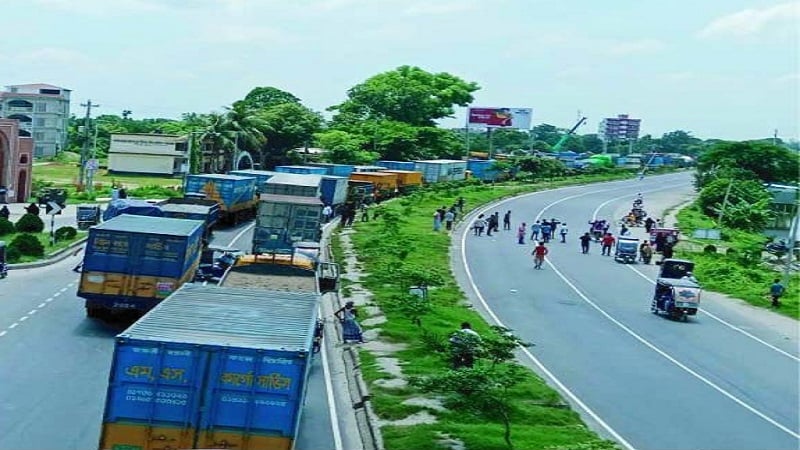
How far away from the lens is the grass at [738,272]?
4034cm

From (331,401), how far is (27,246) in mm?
21185

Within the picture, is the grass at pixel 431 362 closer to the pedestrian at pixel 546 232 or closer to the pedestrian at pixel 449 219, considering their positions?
the pedestrian at pixel 449 219

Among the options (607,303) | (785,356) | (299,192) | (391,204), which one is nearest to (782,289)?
(607,303)

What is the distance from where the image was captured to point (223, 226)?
177 ft

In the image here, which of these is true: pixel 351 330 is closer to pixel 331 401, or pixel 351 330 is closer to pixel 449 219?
pixel 331 401

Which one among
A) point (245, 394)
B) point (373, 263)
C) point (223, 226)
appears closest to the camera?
point (245, 394)

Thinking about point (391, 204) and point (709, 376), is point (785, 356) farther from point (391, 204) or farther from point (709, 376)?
point (391, 204)

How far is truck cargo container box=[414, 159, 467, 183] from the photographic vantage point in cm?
9250

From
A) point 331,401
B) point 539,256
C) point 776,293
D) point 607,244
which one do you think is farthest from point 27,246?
point 607,244

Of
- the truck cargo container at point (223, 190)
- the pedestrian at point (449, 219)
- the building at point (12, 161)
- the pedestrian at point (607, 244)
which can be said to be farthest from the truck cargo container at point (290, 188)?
the building at point (12, 161)

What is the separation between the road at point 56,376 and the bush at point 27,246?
577 cm

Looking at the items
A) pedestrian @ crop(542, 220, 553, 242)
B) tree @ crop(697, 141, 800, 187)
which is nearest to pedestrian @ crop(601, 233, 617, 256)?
pedestrian @ crop(542, 220, 553, 242)

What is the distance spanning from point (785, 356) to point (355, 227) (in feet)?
99.0

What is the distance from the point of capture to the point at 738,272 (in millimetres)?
46219
